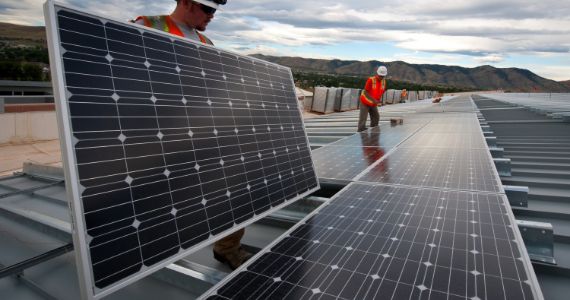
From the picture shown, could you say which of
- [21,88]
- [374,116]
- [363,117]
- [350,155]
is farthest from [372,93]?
[21,88]

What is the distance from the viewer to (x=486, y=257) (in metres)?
2.44

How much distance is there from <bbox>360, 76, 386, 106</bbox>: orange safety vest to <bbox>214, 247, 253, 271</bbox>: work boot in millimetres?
10582

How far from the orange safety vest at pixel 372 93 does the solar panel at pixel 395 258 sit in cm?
994

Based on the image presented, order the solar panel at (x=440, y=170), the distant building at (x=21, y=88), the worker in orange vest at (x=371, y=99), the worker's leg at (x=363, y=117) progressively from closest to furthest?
the solar panel at (x=440, y=170) < the worker's leg at (x=363, y=117) < the worker in orange vest at (x=371, y=99) < the distant building at (x=21, y=88)

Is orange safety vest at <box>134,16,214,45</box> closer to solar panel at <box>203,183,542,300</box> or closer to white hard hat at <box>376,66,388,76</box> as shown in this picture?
solar panel at <box>203,183,542,300</box>

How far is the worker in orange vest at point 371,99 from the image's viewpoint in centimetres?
1316

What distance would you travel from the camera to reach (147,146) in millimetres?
2404

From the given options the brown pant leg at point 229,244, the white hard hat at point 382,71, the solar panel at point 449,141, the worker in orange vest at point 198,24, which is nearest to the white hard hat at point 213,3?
the worker in orange vest at point 198,24

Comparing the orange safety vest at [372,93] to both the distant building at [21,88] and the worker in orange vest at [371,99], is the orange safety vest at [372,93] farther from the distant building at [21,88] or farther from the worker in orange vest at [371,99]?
the distant building at [21,88]

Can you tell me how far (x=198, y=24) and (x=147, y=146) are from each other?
2.12 meters

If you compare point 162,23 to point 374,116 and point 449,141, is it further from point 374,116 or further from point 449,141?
point 374,116

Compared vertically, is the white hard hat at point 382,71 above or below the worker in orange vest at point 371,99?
above

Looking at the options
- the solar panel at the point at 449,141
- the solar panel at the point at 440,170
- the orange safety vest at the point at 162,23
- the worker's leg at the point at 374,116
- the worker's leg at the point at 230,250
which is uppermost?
the orange safety vest at the point at 162,23

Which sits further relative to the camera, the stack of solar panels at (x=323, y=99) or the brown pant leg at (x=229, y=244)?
the stack of solar panels at (x=323, y=99)
